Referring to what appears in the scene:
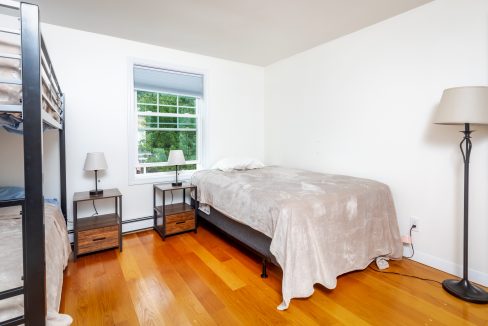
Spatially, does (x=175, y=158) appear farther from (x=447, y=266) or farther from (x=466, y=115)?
(x=447, y=266)

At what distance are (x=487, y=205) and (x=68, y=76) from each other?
13.2ft

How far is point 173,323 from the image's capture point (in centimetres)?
165

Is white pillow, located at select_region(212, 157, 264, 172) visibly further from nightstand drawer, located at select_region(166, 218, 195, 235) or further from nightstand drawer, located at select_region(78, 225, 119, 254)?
→ nightstand drawer, located at select_region(78, 225, 119, 254)

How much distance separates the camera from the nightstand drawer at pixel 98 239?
252 cm

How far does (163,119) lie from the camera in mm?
3492

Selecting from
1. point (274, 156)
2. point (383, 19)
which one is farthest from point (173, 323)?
point (383, 19)

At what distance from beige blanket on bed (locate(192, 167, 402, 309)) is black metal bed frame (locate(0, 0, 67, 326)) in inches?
52.2

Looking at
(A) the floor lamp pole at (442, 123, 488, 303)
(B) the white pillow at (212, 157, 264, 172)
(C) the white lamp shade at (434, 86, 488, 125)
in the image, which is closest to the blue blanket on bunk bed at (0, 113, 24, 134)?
(B) the white pillow at (212, 157, 264, 172)

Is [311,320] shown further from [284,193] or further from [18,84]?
[18,84]

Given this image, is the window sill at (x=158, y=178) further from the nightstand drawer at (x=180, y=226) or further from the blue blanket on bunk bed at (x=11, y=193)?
the blue blanket on bunk bed at (x=11, y=193)

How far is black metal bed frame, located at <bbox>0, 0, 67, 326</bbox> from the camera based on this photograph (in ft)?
3.28

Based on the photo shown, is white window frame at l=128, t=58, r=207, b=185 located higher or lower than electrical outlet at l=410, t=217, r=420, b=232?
higher

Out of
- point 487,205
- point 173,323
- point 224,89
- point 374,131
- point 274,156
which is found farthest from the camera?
point 274,156

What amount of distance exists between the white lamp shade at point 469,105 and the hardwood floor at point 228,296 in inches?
50.4
